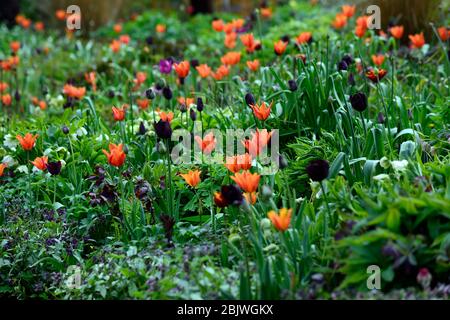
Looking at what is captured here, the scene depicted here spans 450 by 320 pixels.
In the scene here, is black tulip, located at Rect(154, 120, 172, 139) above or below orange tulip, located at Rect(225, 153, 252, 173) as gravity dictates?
above

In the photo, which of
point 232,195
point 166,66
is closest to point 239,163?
point 232,195

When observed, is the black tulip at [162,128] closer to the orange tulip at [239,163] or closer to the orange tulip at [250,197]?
the orange tulip at [239,163]

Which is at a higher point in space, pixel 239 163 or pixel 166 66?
pixel 166 66

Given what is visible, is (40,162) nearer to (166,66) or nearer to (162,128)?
(162,128)

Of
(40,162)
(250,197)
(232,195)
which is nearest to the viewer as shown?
(232,195)

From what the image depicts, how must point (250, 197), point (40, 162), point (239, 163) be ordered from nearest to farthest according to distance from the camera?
point (250, 197) < point (239, 163) < point (40, 162)

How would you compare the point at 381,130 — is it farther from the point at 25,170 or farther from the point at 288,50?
the point at 288,50

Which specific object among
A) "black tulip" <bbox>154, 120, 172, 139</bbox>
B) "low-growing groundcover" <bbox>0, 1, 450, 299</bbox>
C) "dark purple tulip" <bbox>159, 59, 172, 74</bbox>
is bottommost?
"low-growing groundcover" <bbox>0, 1, 450, 299</bbox>

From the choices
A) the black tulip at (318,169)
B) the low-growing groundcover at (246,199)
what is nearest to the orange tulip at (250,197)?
the low-growing groundcover at (246,199)

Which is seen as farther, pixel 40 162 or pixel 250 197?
pixel 40 162

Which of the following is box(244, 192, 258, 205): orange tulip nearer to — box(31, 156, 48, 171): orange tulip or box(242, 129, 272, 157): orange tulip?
box(242, 129, 272, 157): orange tulip

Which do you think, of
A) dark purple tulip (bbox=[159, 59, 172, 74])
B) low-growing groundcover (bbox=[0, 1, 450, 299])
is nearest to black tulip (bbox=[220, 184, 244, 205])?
low-growing groundcover (bbox=[0, 1, 450, 299])

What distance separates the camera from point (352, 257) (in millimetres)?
2512
